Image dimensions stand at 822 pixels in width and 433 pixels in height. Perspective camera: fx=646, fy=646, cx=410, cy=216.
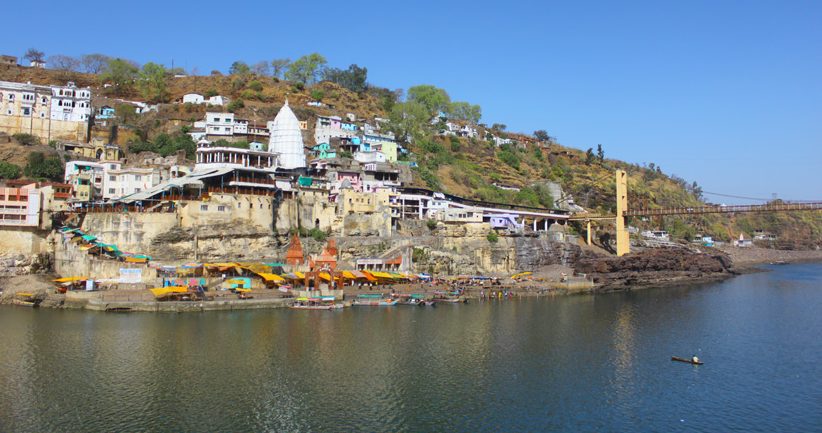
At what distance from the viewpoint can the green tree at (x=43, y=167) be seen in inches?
1737

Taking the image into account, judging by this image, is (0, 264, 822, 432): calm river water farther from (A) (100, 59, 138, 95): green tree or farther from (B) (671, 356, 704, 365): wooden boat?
(A) (100, 59, 138, 95): green tree

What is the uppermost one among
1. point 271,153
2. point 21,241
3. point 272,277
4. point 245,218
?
point 271,153

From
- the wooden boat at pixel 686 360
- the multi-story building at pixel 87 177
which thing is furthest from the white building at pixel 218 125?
the wooden boat at pixel 686 360

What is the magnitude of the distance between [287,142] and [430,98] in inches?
1599

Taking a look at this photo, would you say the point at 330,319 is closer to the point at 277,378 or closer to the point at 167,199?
the point at 277,378

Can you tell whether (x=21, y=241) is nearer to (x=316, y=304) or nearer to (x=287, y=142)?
(x=316, y=304)

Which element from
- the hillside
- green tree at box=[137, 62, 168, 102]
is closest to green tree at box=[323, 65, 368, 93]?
the hillside

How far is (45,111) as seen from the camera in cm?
5144

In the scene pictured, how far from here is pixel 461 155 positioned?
77.7 m

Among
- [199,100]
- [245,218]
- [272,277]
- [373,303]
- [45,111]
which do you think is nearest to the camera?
[373,303]

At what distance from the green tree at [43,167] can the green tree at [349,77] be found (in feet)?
157

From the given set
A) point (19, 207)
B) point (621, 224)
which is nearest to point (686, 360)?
point (621, 224)

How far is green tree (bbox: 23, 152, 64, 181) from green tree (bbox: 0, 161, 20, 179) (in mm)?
933

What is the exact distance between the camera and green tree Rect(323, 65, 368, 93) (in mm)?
88688
